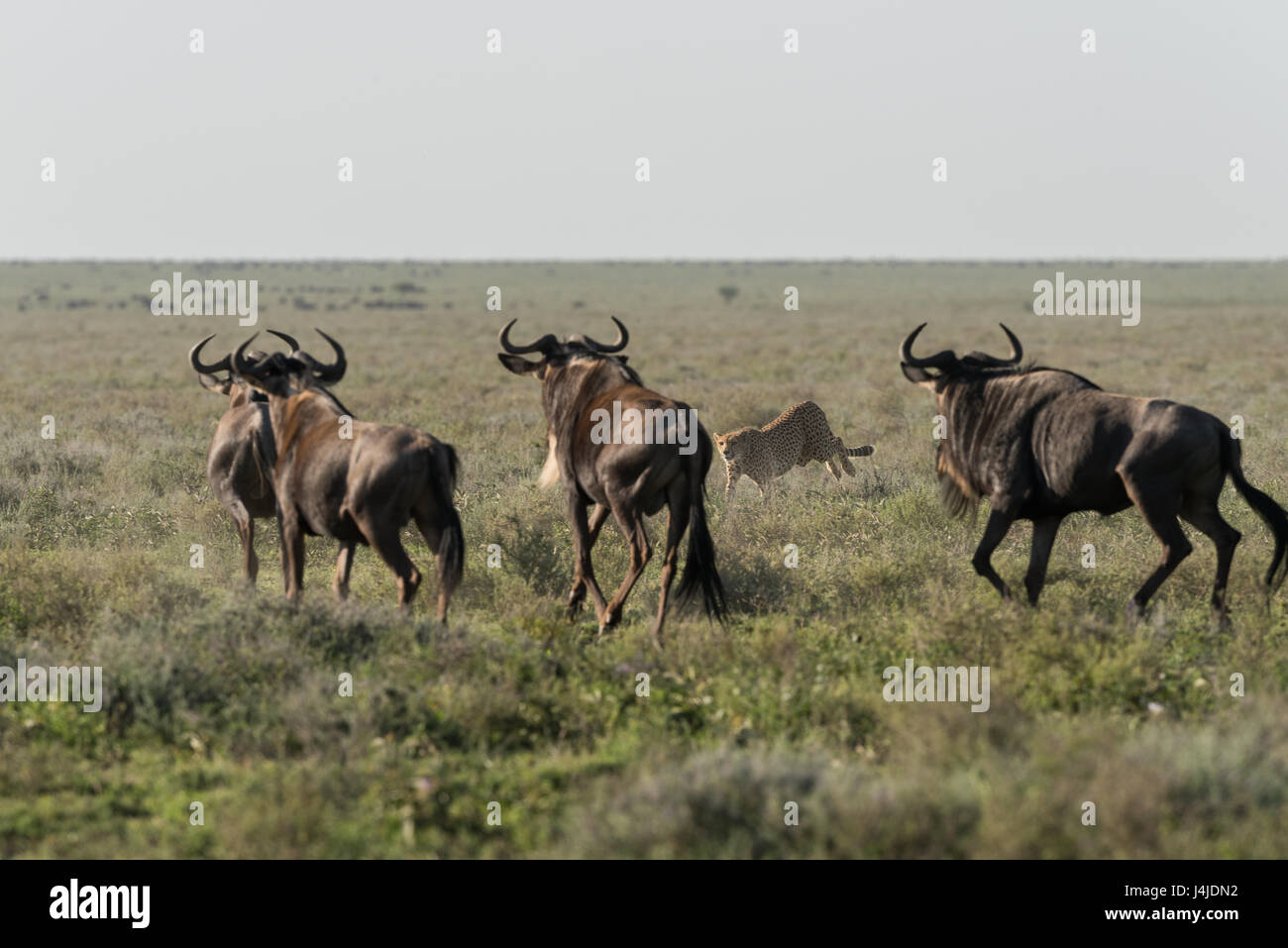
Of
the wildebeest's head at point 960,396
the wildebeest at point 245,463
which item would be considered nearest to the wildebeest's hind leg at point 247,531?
the wildebeest at point 245,463

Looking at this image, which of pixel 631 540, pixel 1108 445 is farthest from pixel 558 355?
pixel 1108 445

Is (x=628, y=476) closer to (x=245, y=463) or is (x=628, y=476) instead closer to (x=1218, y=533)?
(x=245, y=463)

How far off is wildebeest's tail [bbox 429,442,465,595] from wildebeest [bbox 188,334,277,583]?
184 cm

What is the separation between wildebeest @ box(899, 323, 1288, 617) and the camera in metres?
7.43

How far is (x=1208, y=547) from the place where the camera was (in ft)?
30.9

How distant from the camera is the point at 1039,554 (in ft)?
26.3

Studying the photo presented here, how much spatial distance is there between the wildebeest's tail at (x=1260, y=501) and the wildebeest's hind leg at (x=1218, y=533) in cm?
20

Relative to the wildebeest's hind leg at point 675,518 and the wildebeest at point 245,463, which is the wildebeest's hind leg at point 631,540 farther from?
the wildebeest at point 245,463

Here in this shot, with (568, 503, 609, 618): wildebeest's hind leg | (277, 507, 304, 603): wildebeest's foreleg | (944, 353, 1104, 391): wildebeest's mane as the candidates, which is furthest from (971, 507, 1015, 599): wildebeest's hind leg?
(277, 507, 304, 603): wildebeest's foreleg

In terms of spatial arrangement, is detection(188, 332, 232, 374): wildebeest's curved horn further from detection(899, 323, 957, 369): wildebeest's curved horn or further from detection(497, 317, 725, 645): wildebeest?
detection(899, 323, 957, 369): wildebeest's curved horn

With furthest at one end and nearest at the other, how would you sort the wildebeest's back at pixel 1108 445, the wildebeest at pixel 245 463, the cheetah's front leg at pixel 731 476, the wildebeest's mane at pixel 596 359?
the cheetah's front leg at pixel 731 476 < the wildebeest at pixel 245 463 < the wildebeest's mane at pixel 596 359 < the wildebeest's back at pixel 1108 445

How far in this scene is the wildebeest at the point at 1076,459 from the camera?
7.43 meters
